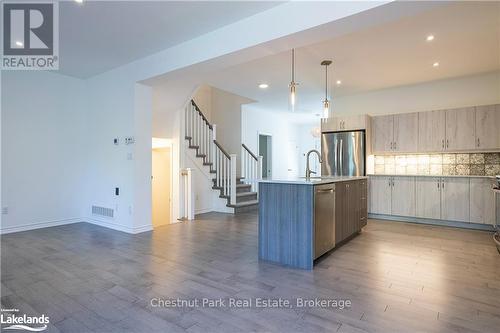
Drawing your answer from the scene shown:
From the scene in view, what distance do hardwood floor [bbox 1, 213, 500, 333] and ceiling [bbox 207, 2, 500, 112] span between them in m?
2.47

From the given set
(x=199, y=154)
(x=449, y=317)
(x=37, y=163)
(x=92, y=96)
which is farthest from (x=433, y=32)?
(x=37, y=163)

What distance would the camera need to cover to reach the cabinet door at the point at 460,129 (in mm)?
5008

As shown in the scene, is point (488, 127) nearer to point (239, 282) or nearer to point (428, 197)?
point (428, 197)

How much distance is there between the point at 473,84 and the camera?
522 cm

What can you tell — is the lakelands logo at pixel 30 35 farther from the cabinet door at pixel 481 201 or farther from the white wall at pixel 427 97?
the cabinet door at pixel 481 201

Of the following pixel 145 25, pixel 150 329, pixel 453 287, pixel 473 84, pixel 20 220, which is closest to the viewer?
pixel 150 329

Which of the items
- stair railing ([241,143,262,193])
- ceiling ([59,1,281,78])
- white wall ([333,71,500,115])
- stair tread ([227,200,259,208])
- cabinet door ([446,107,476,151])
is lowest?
stair tread ([227,200,259,208])

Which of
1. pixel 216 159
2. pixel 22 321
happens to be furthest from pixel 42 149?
pixel 22 321

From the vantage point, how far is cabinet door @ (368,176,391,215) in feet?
18.5

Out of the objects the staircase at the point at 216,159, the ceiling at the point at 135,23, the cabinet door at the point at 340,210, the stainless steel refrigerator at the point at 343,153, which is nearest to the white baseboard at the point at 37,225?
the staircase at the point at 216,159

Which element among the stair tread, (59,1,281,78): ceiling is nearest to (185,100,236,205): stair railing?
the stair tread

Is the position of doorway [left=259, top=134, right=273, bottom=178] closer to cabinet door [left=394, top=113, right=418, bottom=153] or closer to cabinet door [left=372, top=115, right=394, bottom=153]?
cabinet door [left=372, top=115, right=394, bottom=153]

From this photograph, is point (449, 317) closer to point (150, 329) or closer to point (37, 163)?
point (150, 329)

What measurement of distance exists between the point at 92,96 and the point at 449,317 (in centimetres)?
605
